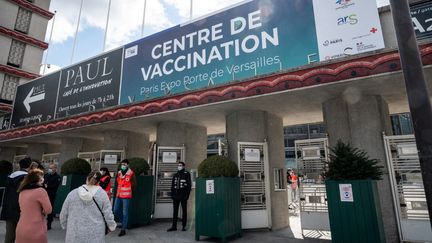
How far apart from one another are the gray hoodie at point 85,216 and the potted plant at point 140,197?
18.1 feet

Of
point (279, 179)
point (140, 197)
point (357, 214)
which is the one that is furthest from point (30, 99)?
point (357, 214)

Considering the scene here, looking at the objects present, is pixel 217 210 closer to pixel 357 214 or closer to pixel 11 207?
pixel 357 214

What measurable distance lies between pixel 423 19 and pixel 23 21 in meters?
30.7

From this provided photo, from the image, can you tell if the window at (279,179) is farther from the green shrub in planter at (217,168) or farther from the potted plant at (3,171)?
the potted plant at (3,171)

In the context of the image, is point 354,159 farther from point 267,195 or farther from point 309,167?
point 267,195

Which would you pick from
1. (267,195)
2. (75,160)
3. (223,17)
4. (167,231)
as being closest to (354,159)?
(267,195)

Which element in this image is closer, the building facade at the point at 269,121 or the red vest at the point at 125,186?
the building facade at the point at 269,121

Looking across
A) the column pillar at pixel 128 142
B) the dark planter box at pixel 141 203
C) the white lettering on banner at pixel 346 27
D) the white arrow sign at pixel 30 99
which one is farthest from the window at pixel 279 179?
the white arrow sign at pixel 30 99

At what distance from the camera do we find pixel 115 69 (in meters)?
13.5

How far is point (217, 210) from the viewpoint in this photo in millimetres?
7379

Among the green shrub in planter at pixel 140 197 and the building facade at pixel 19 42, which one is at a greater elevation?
→ the building facade at pixel 19 42

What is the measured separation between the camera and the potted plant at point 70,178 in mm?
11227

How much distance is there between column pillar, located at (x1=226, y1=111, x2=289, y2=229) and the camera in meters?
9.47

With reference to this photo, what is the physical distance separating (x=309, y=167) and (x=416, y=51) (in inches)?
218
